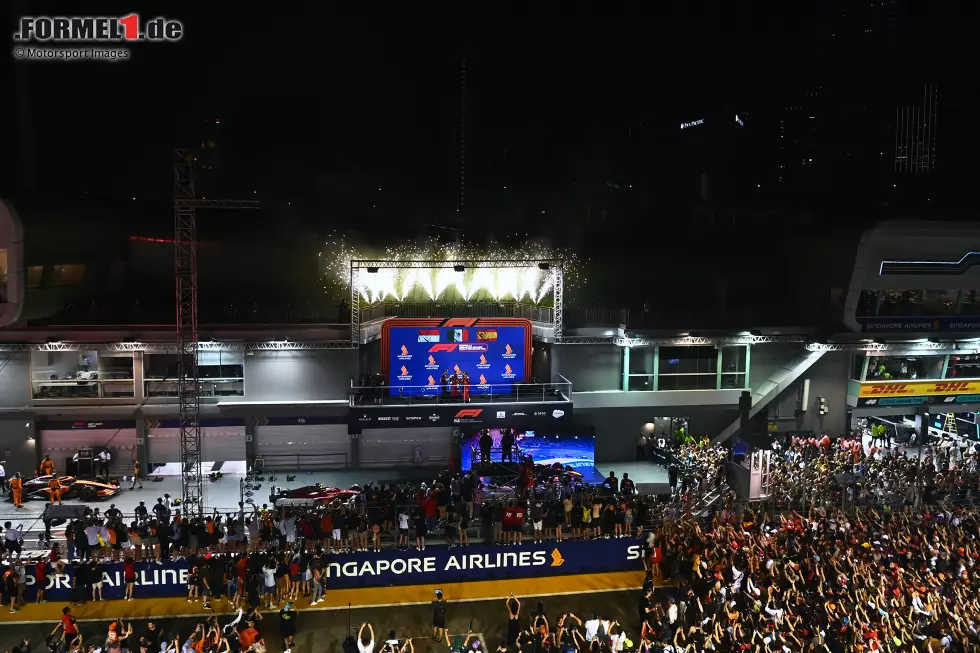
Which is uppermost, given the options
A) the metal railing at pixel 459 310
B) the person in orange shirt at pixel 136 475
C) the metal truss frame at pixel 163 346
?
the metal railing at pixel 459 310

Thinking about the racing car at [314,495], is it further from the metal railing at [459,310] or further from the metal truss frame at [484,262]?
the metal railing at [459,310]

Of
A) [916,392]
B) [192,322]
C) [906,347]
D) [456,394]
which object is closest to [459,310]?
[456,394]

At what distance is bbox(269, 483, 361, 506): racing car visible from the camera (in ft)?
76.5

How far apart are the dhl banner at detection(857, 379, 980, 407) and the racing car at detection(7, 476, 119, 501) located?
3205cm

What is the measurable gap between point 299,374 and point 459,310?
7.18 meters

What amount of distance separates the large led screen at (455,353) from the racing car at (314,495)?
5.59 meters

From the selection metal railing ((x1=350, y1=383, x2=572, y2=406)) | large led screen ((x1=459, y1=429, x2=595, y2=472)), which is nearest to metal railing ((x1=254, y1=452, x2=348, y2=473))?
metal railing ((x1=350, y1=383, x2=572, y2=406))

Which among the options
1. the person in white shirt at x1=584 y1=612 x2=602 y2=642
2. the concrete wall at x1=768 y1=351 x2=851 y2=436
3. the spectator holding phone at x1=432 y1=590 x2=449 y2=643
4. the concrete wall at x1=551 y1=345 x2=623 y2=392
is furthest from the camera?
the concrete wall at x1=768 y1=351 x2=851 y2=436

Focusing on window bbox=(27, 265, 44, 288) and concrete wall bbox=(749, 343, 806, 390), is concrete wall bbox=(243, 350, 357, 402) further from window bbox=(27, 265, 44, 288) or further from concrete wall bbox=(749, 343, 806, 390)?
concrete wall bbox=(749, 343, 806, 390)

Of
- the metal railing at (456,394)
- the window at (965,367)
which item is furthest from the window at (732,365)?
the window at (965,367)

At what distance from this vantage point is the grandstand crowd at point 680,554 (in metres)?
16.0

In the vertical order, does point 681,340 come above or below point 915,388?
above

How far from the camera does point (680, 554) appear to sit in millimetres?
20016

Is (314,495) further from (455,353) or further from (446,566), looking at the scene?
(455,353)
